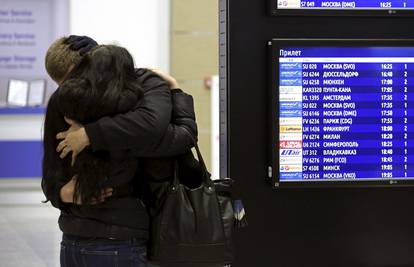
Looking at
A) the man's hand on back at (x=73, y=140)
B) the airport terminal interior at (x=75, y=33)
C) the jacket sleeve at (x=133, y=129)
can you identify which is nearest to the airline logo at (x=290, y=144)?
the jacket sleeve at (x=133, y=129)

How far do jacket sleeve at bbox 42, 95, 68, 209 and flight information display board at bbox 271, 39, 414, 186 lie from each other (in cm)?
92

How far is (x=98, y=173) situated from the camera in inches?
91.4

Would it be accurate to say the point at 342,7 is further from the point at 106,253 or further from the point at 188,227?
the point at 106,253

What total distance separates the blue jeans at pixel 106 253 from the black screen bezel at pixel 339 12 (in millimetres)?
1130

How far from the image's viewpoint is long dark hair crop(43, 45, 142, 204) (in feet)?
7.46

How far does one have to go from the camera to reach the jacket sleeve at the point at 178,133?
234 centimetres

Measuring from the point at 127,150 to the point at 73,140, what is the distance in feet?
0.57

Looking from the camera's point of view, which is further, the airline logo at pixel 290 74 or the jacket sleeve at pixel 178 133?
the airline logo at pixel 290 74

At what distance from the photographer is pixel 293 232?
3045 mm

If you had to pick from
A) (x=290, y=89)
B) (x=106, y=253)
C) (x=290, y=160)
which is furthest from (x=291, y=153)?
(x=106, y=253)

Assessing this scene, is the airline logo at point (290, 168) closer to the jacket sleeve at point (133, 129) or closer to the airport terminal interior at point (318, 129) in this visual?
the airport terminal interior at point (318, 129)

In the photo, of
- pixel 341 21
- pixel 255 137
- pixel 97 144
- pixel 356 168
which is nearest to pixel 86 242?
pixel 97 144

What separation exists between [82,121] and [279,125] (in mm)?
915

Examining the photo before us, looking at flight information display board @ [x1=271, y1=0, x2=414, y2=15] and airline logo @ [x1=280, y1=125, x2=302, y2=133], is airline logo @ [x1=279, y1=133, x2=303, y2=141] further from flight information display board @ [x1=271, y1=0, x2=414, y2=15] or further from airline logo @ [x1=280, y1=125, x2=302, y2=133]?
flight information display board @ [x1=271, y1=0, x2=414, y2=15]
